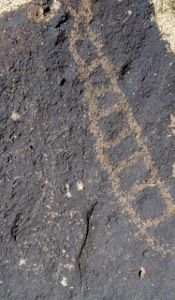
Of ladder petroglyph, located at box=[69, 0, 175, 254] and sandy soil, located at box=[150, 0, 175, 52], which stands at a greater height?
sandy soil, located at box=[150, 0, 175, 52]

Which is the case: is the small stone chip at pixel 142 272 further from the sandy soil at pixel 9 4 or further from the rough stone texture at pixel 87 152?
the sandy soil at pixel 9 4

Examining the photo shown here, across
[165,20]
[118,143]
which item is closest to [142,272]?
[118,143]

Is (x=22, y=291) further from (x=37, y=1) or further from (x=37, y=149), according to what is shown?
(x=37, y=1)

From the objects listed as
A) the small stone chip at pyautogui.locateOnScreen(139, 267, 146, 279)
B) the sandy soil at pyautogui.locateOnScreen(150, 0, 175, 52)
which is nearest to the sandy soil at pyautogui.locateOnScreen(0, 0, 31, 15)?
the sandy soil at pyautogui.locateOnScreen(150, 0, 175, 52)

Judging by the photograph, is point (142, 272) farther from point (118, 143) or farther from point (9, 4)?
point (9, 4)

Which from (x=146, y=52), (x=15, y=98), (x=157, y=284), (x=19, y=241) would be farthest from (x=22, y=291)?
(x=146, y=52)

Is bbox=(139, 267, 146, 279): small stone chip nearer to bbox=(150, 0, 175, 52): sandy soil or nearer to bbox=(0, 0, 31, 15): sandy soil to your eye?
bbox=(150, 0, 175, 52): sandy soil

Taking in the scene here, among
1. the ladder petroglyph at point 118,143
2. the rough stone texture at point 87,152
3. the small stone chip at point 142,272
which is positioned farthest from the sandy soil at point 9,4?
the small stone chip at point 142,272
